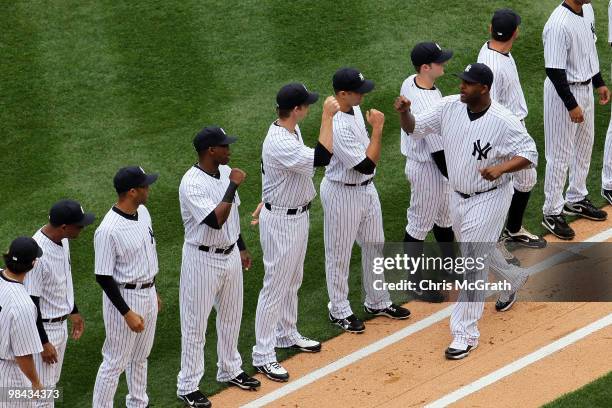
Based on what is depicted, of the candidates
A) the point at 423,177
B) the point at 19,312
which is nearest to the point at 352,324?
the point at 423,177

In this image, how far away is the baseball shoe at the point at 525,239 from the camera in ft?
30.3

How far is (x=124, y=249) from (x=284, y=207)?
4.08 feet

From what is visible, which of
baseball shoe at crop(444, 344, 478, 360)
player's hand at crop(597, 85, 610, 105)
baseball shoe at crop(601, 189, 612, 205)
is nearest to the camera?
baseball shoe at crop(444, 344, 478, 360)

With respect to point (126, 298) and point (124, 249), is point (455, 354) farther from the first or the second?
point (124, 249)

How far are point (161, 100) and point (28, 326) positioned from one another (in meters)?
4.64

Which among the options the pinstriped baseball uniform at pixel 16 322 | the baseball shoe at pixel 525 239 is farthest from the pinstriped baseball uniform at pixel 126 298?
the baseball shoe at pixel 525 239

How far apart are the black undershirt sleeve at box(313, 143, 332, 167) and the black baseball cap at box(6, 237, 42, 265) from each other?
6.27ft

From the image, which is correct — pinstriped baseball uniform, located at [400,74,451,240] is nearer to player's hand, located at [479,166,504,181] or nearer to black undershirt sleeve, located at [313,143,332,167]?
player's hand, located at [479,166,504,181]

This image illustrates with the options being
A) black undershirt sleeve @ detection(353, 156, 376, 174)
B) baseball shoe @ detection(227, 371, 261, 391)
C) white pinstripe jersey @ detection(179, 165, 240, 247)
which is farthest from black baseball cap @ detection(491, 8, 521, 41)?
baseball shoe @ detection(227, 371, 261, 391)

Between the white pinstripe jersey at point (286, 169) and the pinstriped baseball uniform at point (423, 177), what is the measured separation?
1.01m

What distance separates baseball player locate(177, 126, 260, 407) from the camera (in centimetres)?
748

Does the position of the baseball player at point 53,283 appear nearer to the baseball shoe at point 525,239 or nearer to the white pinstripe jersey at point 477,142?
the white pinstripe jersey at point 477,142

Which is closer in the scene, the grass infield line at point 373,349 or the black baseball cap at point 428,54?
the grass infield line at point 373,349

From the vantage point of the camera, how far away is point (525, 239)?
9258 mm
